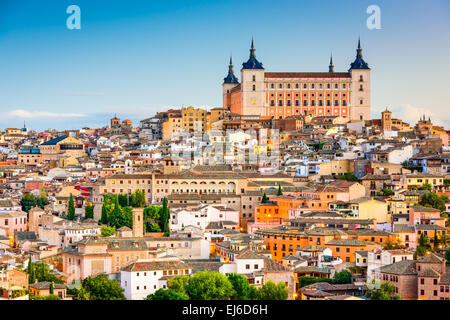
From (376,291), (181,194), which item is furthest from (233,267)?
(181,194)

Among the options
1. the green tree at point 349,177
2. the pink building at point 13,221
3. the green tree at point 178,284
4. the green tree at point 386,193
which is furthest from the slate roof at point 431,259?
the pink building at point 13,221

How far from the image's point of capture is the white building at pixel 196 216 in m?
15.3

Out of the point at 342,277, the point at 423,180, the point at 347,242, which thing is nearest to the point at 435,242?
the point at 347,242

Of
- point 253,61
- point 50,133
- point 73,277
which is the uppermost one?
point 253,61

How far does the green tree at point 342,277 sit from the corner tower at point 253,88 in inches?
778

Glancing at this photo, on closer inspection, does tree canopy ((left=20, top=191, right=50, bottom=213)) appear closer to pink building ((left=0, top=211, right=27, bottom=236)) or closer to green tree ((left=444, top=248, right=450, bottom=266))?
pink building ((left=0, top=211, right=27, bottom=236))

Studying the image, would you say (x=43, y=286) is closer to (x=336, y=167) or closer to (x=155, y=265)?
(x=155, y=265)

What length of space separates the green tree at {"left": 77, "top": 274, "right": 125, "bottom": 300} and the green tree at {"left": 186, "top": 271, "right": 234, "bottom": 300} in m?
1.06

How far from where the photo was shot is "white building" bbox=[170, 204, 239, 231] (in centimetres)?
1534

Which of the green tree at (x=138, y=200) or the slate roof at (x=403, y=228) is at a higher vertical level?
the green tree at (x=138, y=200)

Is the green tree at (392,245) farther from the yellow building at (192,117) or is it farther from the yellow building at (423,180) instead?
the yellow building at (192,117)
